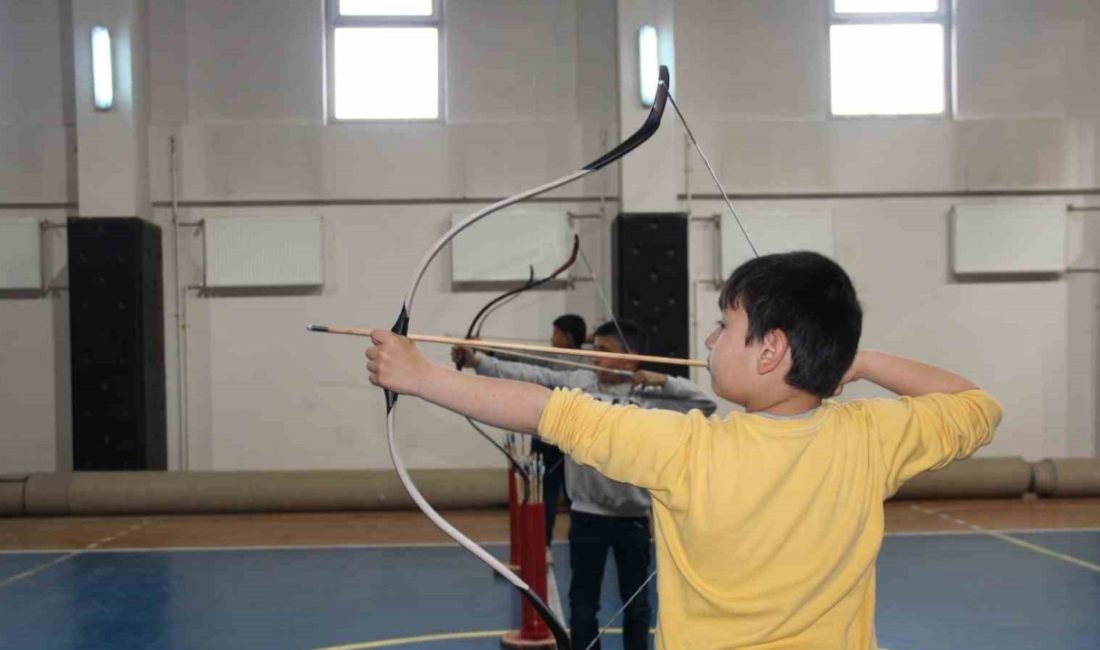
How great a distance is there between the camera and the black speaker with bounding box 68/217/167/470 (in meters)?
8.48

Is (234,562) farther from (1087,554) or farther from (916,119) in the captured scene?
(916,119)

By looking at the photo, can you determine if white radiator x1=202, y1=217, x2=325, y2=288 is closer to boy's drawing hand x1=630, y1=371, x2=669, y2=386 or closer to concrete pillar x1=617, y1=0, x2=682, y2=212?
concrete pillar x1=617, y1=0, x2=682, y2=212

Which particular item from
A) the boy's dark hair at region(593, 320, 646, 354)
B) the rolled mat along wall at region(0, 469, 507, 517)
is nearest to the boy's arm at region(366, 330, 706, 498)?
the boy's dark hair at region(593, 320, 646, 354)

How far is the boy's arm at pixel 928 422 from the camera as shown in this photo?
1361 millimetres

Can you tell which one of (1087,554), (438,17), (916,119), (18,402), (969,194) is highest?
(438,17)

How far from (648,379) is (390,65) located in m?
6.24

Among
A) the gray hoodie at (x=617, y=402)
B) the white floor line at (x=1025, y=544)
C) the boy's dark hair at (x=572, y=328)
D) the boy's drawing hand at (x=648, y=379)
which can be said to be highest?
the boy's dark hair at (x=572, y=328)

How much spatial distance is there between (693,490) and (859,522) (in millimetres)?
217

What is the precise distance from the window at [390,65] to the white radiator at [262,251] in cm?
113

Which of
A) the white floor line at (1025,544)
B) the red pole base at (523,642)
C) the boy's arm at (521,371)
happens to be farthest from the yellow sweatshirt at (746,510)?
the white floor line at (1025,544)

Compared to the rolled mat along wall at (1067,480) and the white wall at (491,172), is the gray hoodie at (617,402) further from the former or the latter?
the rolled mat along wall at (1067,480)

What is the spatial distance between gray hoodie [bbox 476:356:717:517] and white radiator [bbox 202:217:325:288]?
4815 millimetres

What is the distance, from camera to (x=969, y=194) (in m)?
9.13

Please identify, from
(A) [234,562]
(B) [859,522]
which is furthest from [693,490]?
(A) [234,562]
